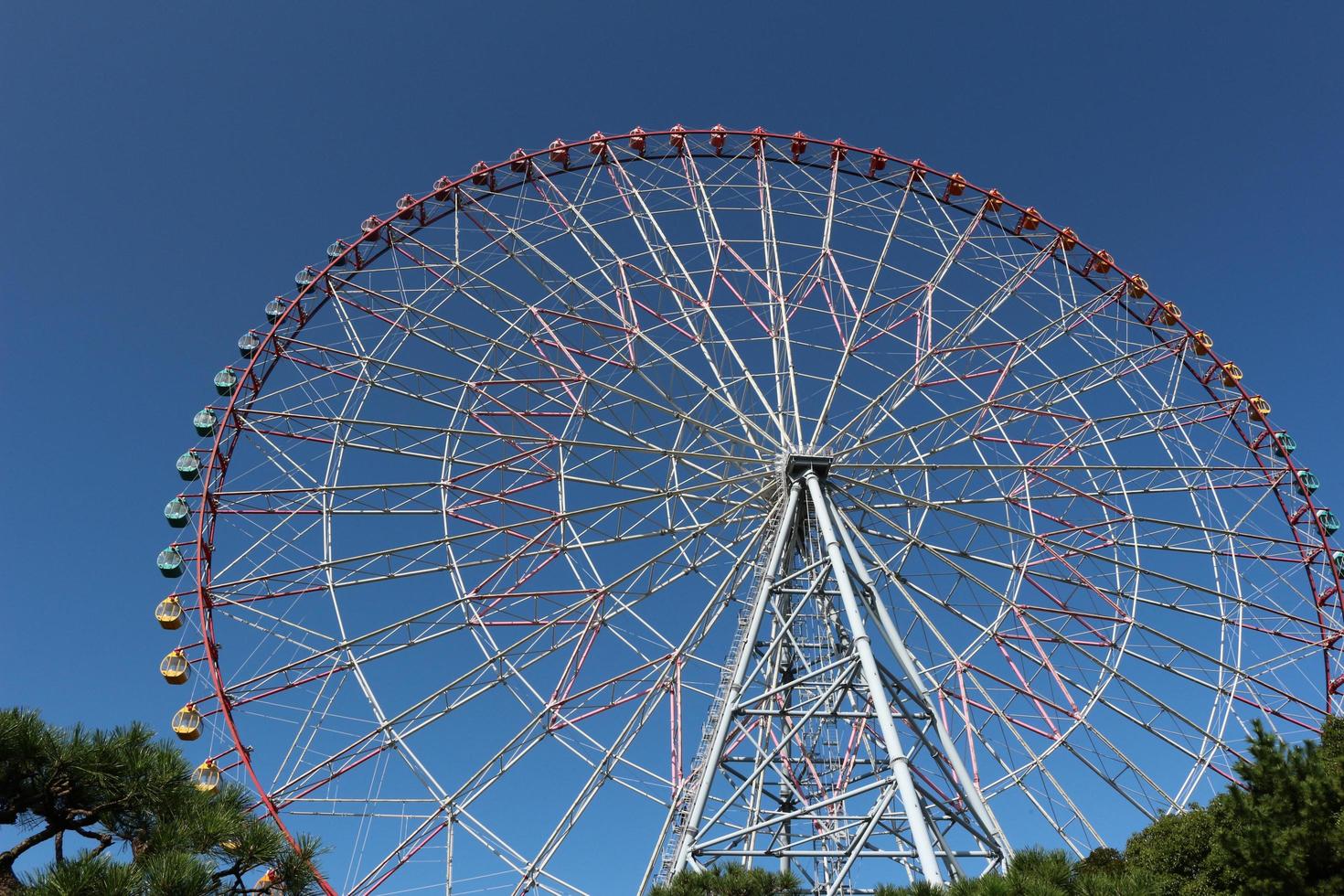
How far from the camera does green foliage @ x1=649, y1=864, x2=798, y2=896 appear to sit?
1305 cm

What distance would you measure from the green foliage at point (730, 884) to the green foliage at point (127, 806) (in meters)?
4.56

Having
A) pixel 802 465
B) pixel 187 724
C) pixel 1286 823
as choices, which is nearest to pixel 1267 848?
pixel 1286 823

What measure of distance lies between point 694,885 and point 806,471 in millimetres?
10532

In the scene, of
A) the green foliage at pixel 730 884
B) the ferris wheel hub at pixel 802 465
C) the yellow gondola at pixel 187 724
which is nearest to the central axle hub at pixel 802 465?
the ferris wheel hub at pixel 802 465

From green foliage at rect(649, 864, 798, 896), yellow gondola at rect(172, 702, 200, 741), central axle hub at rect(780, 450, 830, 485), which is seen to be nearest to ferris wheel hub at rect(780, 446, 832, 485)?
central axle hub at rect(780, 450, 830, 485)

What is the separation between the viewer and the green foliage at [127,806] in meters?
9.91

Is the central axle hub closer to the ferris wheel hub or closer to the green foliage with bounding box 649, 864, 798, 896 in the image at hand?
the ferris wheel hub

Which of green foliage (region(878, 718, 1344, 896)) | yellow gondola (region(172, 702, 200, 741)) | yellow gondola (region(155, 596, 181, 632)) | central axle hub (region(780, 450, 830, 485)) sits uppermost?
central axle hub (region(780, 450, 830, 485))

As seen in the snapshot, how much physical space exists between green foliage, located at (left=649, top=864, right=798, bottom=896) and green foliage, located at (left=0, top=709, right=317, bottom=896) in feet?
15.0

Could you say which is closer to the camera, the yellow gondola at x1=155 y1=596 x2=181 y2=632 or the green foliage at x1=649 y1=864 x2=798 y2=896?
the green foliage at x1=649 y1=864 x2=798 y2=896

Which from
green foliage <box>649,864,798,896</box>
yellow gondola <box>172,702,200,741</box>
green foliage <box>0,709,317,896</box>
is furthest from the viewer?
yellow gondola <box>172,702,200,741</box>

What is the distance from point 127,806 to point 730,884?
22.7ft

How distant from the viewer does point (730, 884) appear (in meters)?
13.1

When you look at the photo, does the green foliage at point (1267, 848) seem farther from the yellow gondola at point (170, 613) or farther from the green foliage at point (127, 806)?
the yellow gondola at point (170, 613)
